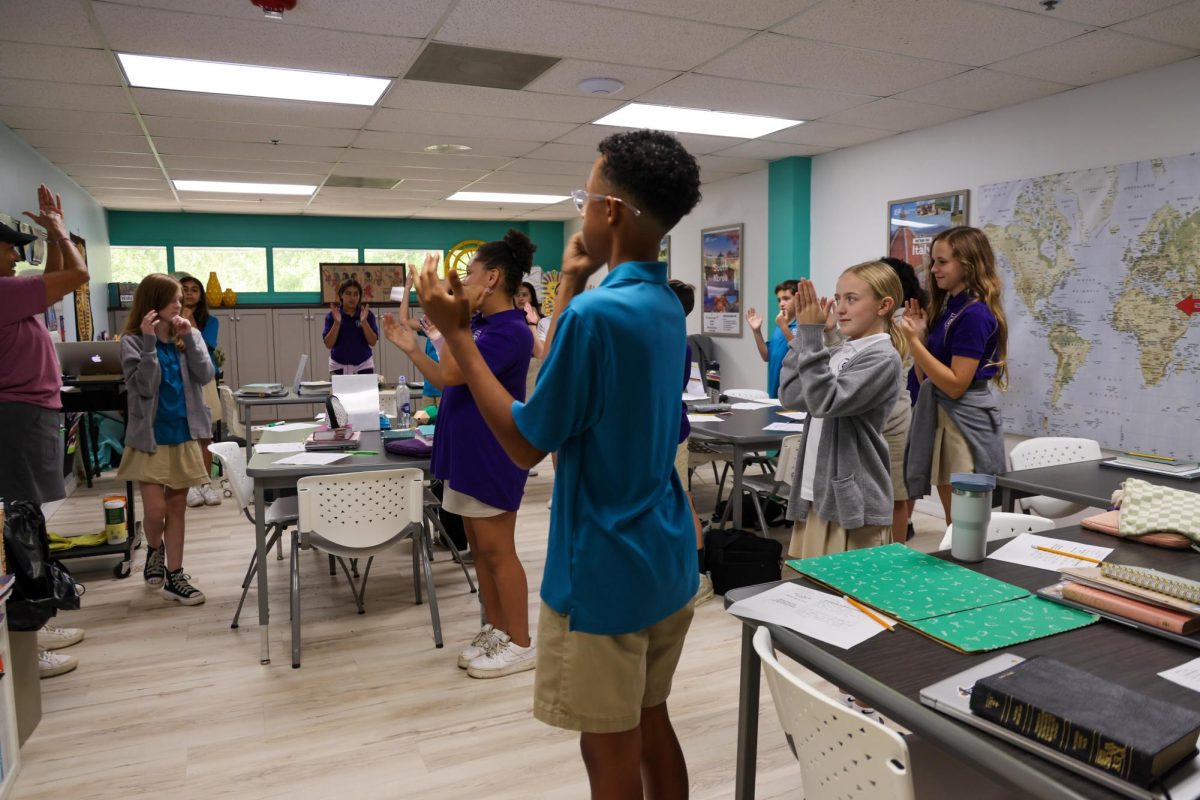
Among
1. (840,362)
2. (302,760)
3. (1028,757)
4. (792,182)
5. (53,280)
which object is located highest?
(792,182)

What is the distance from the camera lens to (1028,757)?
1.05 m

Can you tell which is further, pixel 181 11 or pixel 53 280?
pixel 181 11

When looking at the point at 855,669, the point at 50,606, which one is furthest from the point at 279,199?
the point at 855,669

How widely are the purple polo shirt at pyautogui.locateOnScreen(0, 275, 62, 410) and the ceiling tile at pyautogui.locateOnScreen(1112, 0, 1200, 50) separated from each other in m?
4.57

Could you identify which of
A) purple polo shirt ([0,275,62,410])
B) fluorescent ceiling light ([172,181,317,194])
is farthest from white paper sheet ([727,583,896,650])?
fluorescent ceiling light ([172,181,317,194])

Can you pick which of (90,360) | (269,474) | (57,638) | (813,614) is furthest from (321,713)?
(90,360)

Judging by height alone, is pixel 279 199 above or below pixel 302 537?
above

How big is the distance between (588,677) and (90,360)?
511 centimetres

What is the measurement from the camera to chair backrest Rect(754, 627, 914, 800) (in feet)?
3.51

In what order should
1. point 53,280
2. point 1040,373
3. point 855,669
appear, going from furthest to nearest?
point 1040,373 → point 53,280 → point 855,669

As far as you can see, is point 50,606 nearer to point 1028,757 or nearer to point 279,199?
point 1028,757

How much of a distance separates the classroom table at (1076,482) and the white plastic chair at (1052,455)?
434 mm

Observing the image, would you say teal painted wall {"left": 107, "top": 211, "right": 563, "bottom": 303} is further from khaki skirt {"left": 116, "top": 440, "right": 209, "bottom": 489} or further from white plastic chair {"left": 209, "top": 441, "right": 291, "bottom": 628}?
white plastic chair {"left": 209, "top": 441, "right": 291, "bottom": 628}

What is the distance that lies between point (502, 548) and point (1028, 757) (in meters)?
2.18
